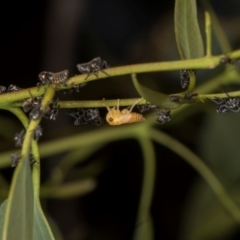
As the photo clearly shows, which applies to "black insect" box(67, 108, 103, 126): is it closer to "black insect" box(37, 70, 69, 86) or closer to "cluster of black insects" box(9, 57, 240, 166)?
"cluster of black insects" box(9, 57, 240, 166)

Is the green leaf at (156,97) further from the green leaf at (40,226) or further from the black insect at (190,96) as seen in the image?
the green leaf at (40,226)

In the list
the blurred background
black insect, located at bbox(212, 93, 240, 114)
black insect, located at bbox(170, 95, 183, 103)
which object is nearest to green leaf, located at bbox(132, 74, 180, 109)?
black insect, located at bbox(170, 95, 183, 103)

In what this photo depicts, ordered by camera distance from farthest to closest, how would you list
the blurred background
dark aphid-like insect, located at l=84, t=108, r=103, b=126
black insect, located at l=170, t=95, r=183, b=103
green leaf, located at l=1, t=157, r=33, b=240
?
the blurred background, dark aphid-like insect, located at l=84, t=108, r=103, b=126, black insect, located at l=170, t=95, r=183, b=103, green leaf, located at l=1, t=157, r=33, b=240

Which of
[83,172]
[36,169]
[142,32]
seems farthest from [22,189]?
[142,32]

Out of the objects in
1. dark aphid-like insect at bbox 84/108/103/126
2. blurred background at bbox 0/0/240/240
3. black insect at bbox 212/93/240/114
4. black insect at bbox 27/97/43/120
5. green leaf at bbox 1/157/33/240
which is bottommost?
green leaf at bbox 1/157/33/240

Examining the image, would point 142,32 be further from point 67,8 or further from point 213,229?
point 213,229

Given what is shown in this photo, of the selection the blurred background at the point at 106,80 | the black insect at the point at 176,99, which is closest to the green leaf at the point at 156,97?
the black insect at the point at 176,99
